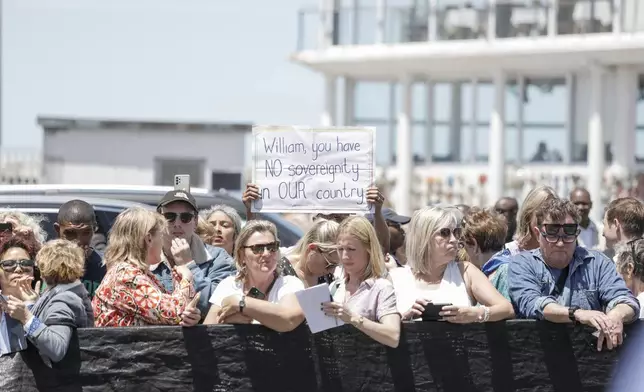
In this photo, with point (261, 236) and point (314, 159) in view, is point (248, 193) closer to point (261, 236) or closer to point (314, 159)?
point (314, 159)

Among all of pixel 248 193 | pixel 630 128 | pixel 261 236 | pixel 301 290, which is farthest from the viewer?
pixel 630 128

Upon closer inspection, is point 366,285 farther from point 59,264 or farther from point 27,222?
point 27,222

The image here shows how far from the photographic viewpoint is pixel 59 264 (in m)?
7.09

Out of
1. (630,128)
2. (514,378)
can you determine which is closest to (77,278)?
(514,378)

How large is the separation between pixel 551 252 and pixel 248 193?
2178mm

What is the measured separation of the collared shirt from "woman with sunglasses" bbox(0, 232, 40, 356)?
2.71 m

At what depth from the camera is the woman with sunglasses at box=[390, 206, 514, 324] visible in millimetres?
7562

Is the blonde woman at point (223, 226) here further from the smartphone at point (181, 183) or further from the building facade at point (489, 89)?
the building facade at point (489, 89)

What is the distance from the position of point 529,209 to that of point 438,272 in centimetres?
A: 98

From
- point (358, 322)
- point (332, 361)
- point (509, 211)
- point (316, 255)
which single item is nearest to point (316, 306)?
point (358, 322)

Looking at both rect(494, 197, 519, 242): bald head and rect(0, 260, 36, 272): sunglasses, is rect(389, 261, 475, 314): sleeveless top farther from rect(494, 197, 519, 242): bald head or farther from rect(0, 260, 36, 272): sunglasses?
rect(494, 197, 519, 242): bald head

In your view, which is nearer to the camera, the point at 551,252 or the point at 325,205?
the point at 551,252

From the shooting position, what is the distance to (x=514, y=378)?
7422 mm

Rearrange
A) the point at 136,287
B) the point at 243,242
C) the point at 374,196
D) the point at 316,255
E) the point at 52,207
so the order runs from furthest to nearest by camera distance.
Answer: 1. the point at 52,207
2. the point at 374,196
3. the point at 316,255
4. the point at 243,242
5. the point at 136,287
